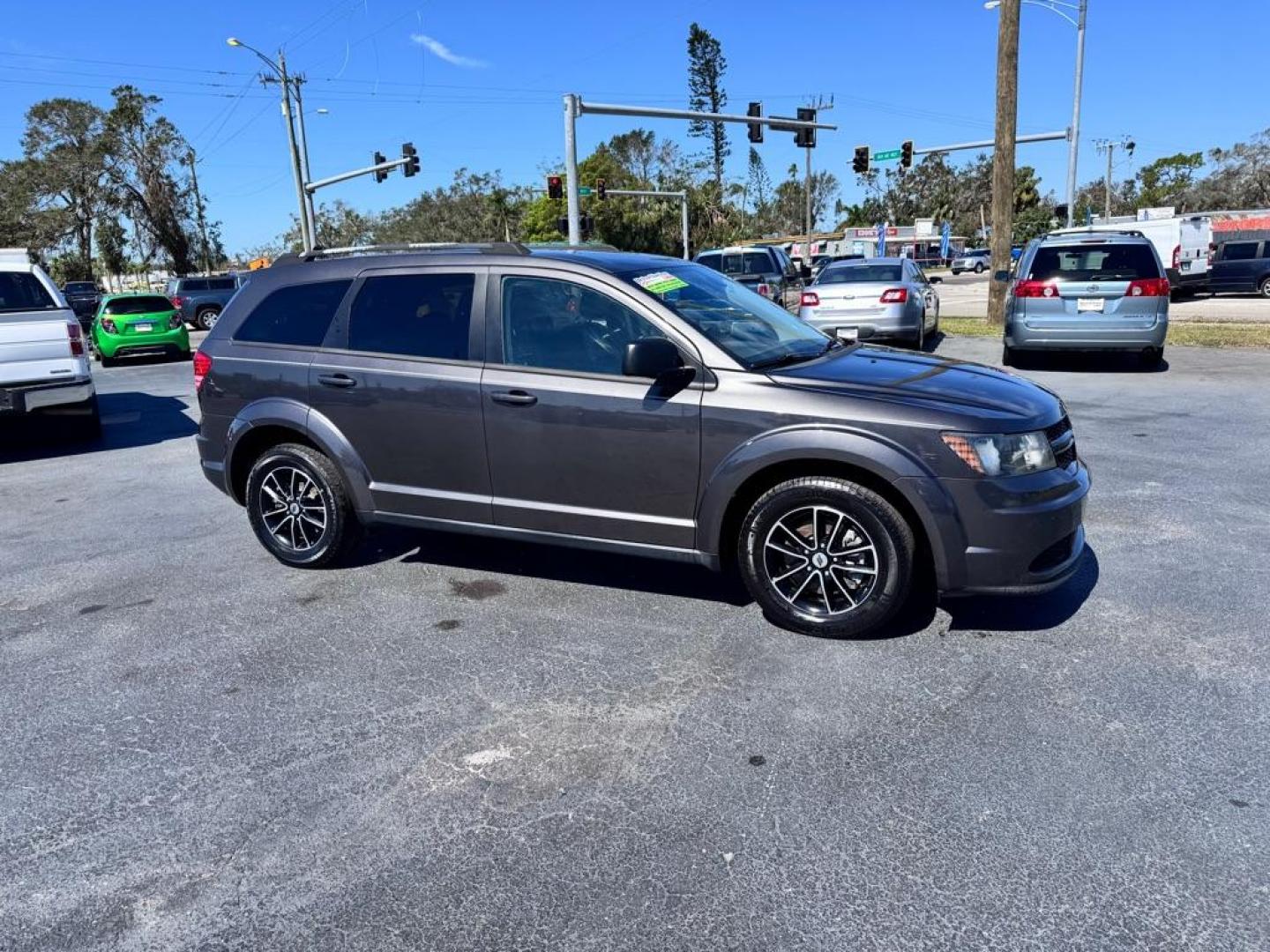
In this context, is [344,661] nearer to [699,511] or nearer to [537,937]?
[699,511]

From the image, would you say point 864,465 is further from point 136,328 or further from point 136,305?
point 136,305

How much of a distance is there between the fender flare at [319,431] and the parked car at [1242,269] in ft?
90.2

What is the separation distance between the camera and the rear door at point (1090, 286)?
11586mm

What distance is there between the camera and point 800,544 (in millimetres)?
4207

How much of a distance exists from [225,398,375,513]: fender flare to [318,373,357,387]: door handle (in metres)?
0.18

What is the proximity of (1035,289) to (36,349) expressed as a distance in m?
11.4

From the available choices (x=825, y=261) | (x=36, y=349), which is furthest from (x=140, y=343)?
(x=825, y=261)

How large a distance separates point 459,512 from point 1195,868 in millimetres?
3540

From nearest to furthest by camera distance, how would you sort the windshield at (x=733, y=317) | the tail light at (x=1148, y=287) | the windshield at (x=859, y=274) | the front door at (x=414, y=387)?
the windshield at (x=733, y=317)
the front door at (x=414, y=387)
the tail light at (x=1148, y=287)
the windshield at (x=859, y=274)

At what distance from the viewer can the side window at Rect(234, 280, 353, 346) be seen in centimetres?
530

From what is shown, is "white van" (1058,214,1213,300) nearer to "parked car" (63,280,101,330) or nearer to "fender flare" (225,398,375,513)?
"fender flare" (225,398,375,513)

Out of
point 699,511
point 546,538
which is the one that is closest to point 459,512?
point 546,538

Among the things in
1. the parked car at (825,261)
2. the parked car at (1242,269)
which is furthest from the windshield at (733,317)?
the parked car at (1242,269)

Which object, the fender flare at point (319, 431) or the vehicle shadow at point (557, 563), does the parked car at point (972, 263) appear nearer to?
the vehicle shadow at point (557, 563)
